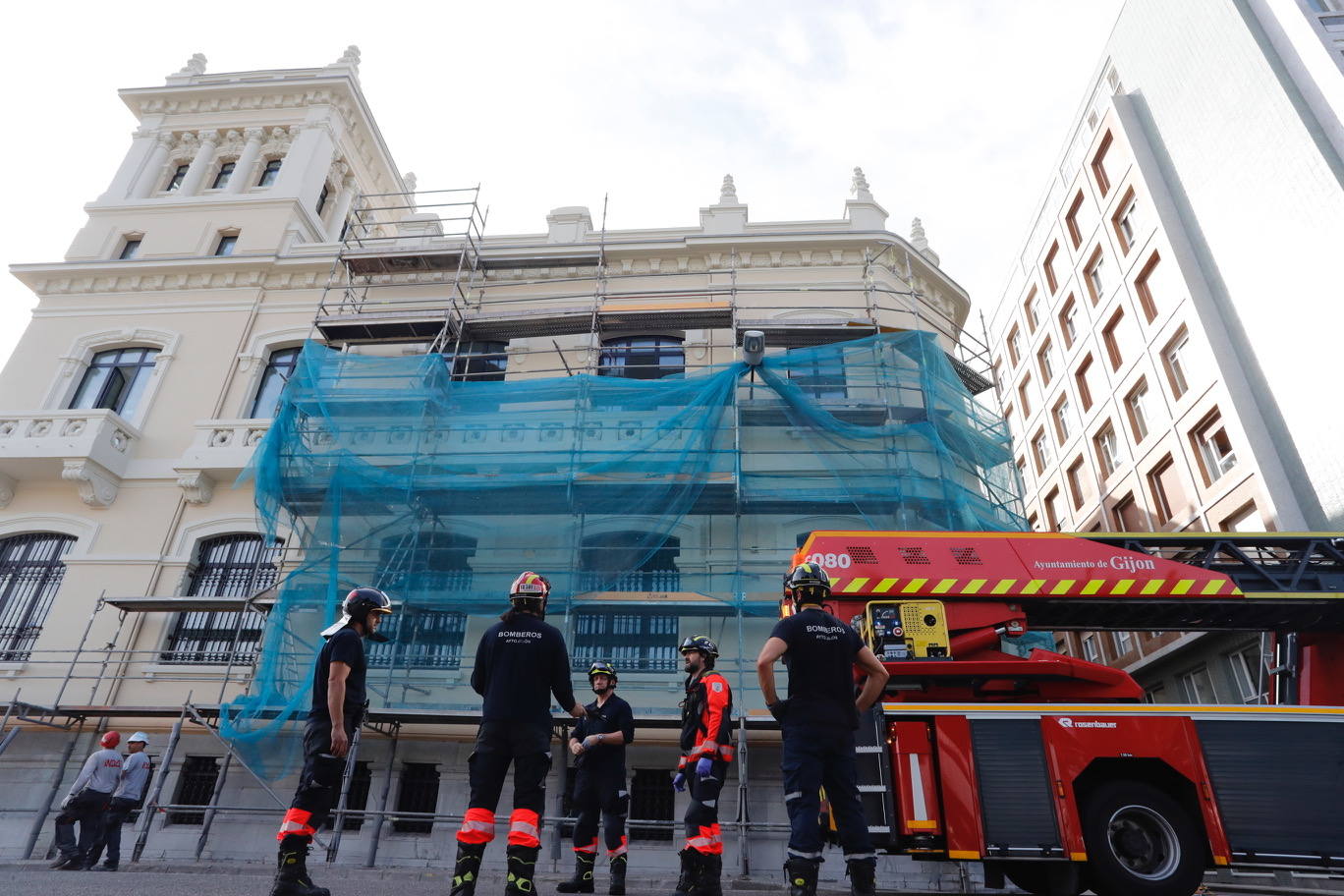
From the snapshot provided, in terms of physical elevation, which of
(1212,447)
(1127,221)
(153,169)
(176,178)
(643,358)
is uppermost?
(1127,221)

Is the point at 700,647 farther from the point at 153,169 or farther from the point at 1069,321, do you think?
the point at 1069,321

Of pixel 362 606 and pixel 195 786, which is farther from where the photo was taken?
pixel 195 786

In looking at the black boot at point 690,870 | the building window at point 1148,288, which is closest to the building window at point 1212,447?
the building window at point 1148,288

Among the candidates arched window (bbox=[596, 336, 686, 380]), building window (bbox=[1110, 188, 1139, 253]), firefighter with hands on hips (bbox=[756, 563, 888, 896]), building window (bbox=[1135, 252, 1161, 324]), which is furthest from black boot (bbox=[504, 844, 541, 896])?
building window (bbox=[1110, 188, 1139, 253])

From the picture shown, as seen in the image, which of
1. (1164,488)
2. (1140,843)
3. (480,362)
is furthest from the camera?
(1164,488)

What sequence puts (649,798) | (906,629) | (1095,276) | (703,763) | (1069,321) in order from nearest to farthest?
1. (703,763)
2. (906,629)
3. (649,798)
4. (1095,276)
5. (1069,321)

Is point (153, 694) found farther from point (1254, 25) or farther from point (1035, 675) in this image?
point (1254, 25)

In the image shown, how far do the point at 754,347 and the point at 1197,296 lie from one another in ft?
49.6

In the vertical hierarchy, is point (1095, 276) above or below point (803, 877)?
above

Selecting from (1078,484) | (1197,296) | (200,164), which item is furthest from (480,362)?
(1078,484)

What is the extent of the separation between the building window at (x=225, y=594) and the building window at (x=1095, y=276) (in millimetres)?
25014

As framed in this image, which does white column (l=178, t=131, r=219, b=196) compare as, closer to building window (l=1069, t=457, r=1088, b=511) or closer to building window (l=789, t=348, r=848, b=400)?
building window (l=789, t=348, r=848, b=400)

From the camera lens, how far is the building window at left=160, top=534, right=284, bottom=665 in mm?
13125

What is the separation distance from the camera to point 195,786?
39.4 ft
